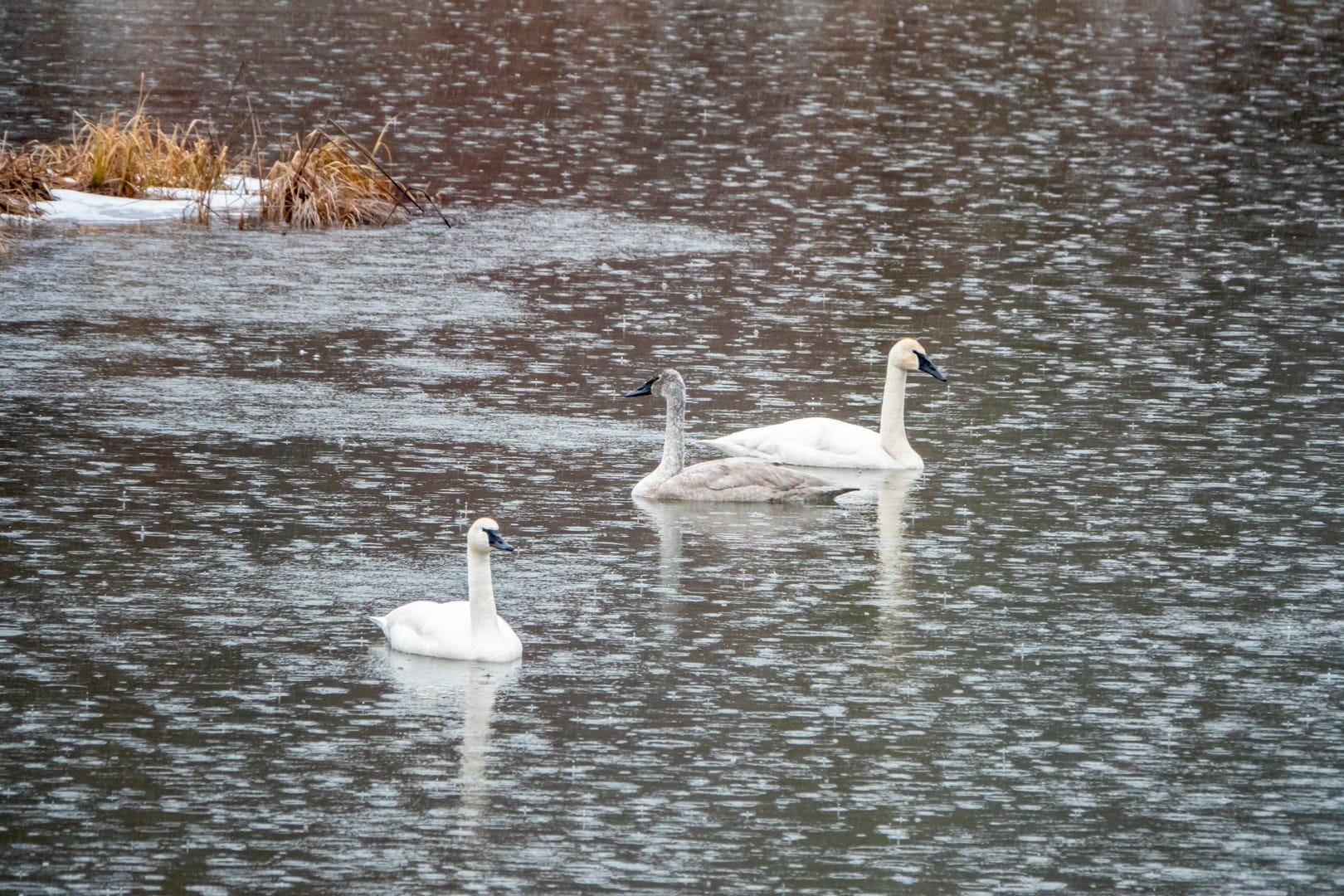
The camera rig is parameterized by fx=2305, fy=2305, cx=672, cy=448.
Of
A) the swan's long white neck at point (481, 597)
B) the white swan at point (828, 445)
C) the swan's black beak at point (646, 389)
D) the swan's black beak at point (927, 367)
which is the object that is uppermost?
the swan's black beak at point (927, 367)

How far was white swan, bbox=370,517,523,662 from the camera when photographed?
39.2 feet

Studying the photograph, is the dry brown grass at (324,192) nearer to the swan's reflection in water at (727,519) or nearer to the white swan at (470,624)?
the swan's reflection in water at (727,519)

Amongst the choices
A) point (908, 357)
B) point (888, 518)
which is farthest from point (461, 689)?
point (908, 357)

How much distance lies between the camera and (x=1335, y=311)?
22.7 meters

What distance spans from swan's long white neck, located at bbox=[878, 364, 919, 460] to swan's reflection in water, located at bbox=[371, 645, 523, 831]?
5562mm

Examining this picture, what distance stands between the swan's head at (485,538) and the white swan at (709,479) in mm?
3619

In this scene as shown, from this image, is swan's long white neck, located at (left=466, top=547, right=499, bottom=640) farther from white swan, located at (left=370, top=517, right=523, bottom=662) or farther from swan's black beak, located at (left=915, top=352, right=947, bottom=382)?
swan's black beak, located at (left=915, top=352, right=947, bottom=382)

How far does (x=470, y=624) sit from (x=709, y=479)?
13.5 feet

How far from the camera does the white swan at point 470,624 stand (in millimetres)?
11953

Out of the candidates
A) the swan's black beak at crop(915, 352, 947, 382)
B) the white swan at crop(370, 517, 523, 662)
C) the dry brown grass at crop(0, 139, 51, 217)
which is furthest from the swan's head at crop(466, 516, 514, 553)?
the dry brown grass at crop(0, 139, 51, 217)

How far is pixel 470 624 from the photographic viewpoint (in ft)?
39.5

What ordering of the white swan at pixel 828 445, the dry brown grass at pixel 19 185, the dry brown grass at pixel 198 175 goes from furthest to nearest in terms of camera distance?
1. the dry brown grass at pixel 198 175
2. the dry brown grass at pixel 19 185
3. the white swan at pixel 828 445

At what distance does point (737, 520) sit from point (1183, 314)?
27.8 ft

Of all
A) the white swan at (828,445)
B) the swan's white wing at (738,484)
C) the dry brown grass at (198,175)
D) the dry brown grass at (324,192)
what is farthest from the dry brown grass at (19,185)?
the swan's white wing at (738,484)
